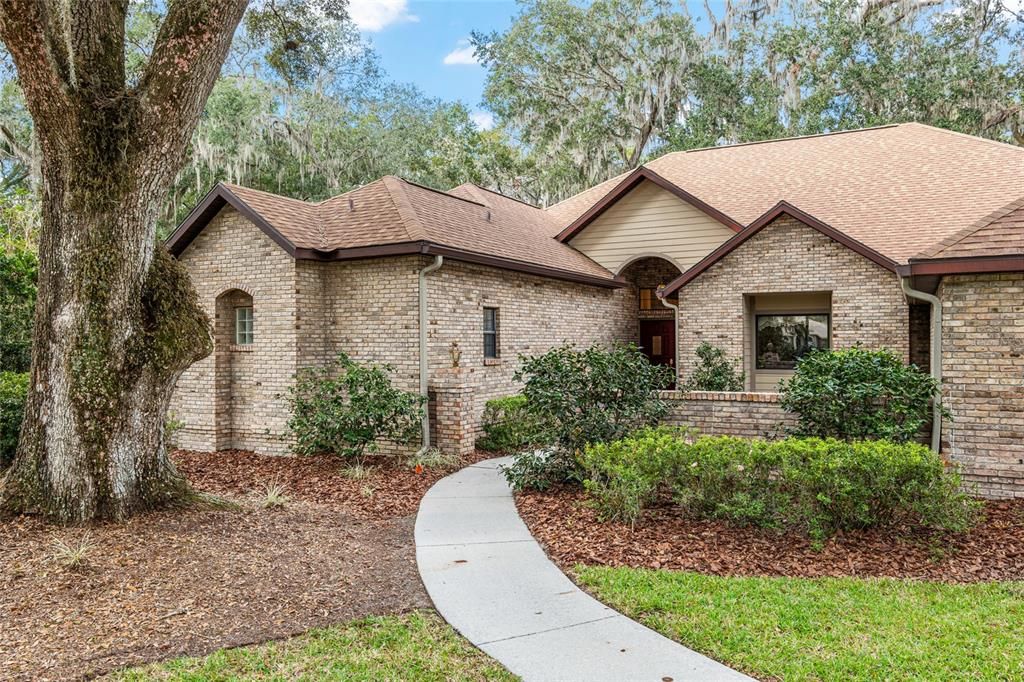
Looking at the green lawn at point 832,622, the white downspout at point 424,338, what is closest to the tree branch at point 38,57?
the white downspout at point 424,338

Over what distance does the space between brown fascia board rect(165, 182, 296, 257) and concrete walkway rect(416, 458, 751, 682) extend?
5925 millimetres

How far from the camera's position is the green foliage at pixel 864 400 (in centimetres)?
779

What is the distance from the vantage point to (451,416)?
10.9m

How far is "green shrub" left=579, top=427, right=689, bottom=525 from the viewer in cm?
676

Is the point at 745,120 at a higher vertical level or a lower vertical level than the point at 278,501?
higher

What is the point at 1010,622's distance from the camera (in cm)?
448

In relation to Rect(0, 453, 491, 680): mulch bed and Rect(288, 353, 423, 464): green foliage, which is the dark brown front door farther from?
Rect(0, 453, 491, 680): mulch bed

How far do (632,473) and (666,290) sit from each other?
27.1ft

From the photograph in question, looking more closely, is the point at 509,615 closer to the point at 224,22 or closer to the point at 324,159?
the point at 224,22

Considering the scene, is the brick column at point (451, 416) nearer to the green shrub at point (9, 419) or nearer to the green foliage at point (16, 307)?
the green shrub at point (9, 419)

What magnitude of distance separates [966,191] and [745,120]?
11773 millimetres

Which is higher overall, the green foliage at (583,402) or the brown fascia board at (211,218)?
the brown fascia board at (211,218)

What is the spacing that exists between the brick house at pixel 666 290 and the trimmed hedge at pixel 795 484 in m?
2.14

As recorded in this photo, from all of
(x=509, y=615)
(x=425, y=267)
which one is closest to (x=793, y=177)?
(x=425, y=267)
